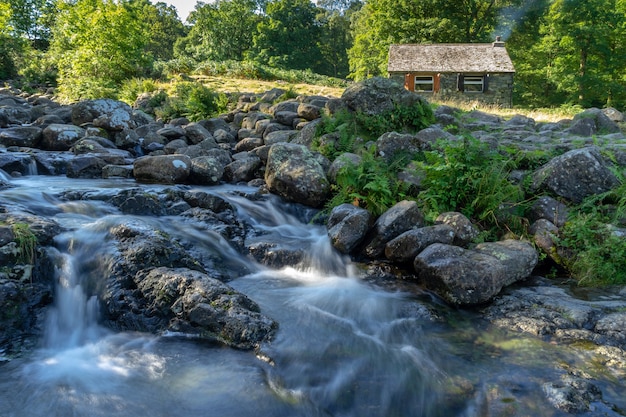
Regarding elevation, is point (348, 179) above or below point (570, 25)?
below

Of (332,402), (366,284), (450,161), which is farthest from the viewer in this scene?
(450,161)

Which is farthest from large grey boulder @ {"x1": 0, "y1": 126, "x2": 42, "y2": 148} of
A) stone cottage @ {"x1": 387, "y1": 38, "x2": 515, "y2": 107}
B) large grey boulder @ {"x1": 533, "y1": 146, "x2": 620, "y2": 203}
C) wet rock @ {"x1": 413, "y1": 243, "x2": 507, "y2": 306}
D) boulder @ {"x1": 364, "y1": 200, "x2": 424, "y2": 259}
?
stone cottage @ {"x1": 387, "y1": 38, "x2": 515, "y2": 107}

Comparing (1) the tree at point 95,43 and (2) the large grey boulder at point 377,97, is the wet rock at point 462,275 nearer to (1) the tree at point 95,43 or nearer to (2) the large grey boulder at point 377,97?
(2) the large grey boulder at point 377,97

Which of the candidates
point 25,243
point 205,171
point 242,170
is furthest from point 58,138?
point 25,243

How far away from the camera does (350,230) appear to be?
7383 millimetres

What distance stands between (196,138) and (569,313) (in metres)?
10.9

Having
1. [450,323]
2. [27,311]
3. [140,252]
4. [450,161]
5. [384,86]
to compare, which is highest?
[384,86]

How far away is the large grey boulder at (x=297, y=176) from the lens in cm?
912

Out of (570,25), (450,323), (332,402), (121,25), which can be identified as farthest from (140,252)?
(570,25)

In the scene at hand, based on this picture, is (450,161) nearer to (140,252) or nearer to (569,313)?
(569,313)

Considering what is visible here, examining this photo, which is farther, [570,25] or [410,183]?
[570,25]

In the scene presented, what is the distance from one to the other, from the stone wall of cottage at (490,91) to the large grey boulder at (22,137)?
925 inches

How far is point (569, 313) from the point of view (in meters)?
5.48

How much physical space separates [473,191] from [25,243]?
261 inches
